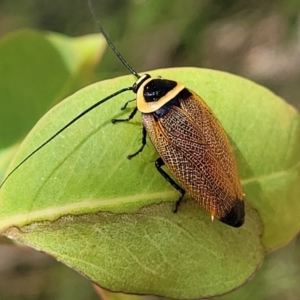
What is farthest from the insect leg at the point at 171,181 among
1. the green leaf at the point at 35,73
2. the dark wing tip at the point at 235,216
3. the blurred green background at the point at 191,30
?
the blurred green background at the point at 191,30

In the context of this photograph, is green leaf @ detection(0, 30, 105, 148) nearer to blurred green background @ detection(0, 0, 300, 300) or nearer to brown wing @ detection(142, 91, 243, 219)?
brown wing @ detection(142, 91, 243, 219)

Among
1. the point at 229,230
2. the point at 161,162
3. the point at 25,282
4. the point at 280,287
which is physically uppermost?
the point at 161,162

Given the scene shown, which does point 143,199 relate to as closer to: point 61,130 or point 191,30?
point 61,130

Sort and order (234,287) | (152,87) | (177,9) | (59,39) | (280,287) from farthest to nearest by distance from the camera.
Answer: (177,9), (280,287), (59,39), (152,87), (234,287)

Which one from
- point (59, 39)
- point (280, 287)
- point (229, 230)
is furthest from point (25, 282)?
point (229, 230)

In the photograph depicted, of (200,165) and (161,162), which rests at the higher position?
(161,162)

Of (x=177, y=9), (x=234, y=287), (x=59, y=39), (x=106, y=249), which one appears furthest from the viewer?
(x=177, y=9)

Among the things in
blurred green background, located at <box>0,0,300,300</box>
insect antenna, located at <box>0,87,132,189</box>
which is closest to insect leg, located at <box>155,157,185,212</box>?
insect antenna, located at <box>0,87,132,189</box>

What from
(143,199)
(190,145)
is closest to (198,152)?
(190,145)

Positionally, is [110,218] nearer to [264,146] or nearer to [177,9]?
[264,146]
